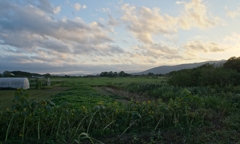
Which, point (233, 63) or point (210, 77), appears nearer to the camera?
point (210, 77)

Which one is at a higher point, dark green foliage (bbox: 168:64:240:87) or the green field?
dark green foliage (bbox: 168:64:240:87)

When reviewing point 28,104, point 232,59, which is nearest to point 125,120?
point 28,104

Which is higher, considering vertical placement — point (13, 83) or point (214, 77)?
point (214, 77)

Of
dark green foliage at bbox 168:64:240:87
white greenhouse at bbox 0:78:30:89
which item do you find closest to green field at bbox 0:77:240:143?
dark green foliage at bbox 168:64:240:87

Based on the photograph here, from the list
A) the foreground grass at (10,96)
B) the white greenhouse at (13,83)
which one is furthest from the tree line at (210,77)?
the white greenhouse at (13,83)

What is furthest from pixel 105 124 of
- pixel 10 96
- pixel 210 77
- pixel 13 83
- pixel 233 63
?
pixel 13 83

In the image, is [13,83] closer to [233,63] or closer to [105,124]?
[105,124]

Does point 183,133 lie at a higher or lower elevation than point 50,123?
lower

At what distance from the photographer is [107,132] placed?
3.91 m

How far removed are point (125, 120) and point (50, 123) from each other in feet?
5.28

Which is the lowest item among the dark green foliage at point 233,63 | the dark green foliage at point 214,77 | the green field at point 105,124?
the green field at point 105,124

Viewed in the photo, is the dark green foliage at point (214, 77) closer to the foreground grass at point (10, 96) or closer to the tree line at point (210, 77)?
the tree line at point (210, 77)

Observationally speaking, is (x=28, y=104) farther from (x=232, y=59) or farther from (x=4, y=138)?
(x=232, y=59)

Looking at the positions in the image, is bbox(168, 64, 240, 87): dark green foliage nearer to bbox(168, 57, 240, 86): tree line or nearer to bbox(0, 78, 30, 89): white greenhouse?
bbox(168, 57, 240, 86): tree line
